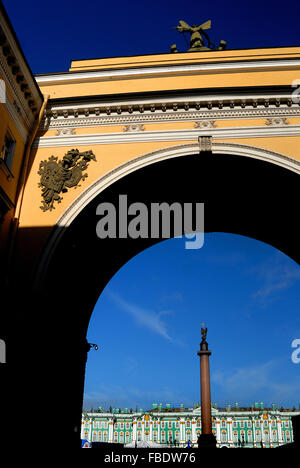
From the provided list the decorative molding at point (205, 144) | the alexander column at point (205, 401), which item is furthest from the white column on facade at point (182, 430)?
the decorative molding at point (205, 144)

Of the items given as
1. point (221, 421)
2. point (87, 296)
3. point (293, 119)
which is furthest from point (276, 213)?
point (221, 421)

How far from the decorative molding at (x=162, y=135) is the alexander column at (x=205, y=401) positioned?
996 cm

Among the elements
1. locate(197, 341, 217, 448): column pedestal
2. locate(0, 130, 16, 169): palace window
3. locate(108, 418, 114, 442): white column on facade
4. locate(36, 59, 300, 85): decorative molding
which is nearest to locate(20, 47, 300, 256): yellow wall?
locate(36, 59, 300, 85): decorative molding

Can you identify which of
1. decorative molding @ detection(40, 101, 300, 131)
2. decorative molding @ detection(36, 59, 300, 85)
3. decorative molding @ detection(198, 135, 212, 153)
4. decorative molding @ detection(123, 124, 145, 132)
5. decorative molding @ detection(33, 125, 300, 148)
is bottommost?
decorative molding @ detection(198, 135, 212, 153)

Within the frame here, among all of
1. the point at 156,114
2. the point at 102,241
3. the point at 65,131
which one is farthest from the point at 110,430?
the point at 156,114

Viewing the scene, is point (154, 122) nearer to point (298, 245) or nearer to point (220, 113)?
point (220, 113)

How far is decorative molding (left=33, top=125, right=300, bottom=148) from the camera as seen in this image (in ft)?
35.8

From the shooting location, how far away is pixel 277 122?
11.0 m

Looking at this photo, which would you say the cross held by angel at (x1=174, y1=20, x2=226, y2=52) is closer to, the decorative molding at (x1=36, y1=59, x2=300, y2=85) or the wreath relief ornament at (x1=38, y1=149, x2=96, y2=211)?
the decorative molding at (x1=36, y1=59, x2=300, y2=85)

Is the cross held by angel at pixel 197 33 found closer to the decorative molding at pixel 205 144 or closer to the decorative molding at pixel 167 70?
the decorative molding at pixel 167 70

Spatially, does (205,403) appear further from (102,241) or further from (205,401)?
(102,241)

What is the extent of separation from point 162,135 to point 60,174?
10.3 feet

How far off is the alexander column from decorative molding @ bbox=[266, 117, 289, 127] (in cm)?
1025

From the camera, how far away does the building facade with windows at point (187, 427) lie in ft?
200
